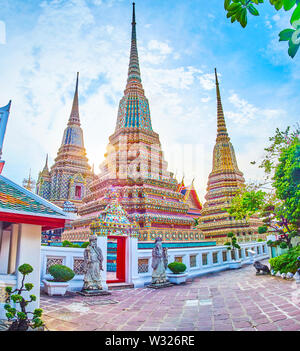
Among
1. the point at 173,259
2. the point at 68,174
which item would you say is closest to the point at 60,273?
the point at 173,259

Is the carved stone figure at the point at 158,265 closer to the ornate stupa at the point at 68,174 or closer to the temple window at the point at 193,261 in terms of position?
the temple window at the point at 193,261

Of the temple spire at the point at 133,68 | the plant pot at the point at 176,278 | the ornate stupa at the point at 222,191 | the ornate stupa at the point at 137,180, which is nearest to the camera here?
the plant pot at the point at 176,278

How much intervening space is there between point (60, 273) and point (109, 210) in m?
3.27

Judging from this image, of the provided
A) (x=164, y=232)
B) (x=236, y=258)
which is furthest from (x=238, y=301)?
(x=236, y=258)

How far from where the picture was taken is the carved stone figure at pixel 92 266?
8.05 metres

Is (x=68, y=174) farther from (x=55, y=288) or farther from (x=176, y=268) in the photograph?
(x=55, y=288)

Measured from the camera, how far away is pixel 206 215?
24078 millimetres

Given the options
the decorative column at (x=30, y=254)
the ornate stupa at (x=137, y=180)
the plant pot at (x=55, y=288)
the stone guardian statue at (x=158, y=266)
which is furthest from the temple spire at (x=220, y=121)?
the decorative column at (x=30, y=254)

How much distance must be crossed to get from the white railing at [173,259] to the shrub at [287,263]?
3501 mm

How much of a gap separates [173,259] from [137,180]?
6318 mm

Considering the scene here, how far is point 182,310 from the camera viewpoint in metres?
5.93

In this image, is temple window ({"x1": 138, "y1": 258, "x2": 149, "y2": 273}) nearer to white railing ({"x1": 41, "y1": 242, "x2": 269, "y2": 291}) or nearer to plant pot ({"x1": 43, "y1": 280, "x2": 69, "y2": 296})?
white railing ({"x1": 41, "y1": 242, "x2": 269, "y2": 291})

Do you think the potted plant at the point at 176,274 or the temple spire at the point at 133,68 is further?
the temple spire at the point at 133,68
